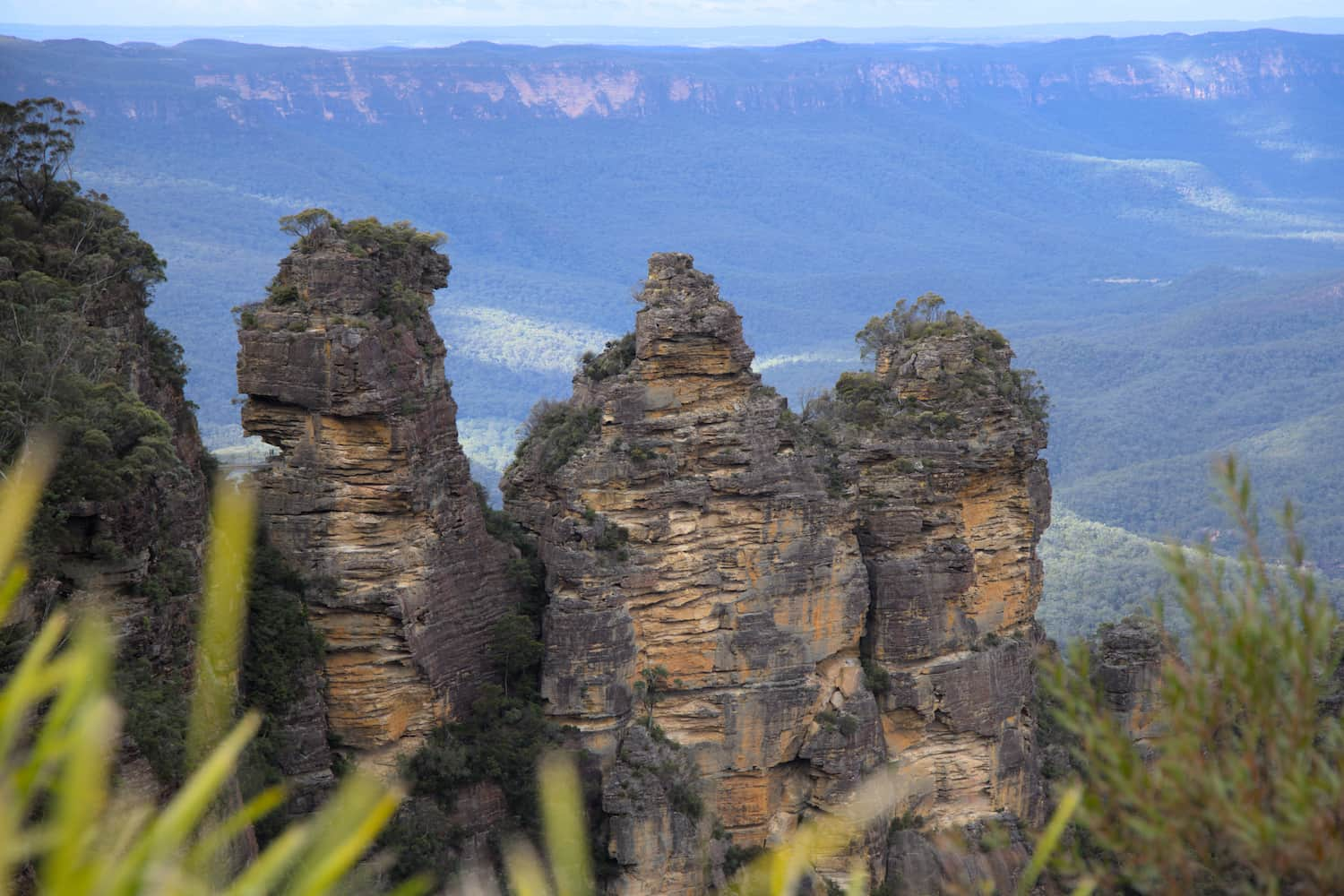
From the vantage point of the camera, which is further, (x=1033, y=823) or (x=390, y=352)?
(x=1033, y=823)

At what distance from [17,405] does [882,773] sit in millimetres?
21691

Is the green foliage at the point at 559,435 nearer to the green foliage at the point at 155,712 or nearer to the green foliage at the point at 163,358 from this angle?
the green foliage at the point at 163,358

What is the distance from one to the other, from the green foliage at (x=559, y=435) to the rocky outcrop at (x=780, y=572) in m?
0.06

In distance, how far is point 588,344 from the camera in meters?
152

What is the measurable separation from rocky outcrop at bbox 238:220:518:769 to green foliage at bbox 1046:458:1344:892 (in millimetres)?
22152

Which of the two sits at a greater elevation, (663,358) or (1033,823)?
(663,358)

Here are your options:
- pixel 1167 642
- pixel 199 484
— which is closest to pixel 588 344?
pixel 199 484

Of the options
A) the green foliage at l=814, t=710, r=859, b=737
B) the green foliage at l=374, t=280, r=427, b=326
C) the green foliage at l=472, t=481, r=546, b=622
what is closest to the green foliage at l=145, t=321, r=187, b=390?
the green foliage at l=374, t=280, r=427, b=326

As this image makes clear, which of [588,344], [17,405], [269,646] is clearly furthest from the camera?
[588,344]

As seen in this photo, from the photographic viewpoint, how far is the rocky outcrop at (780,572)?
124 ft

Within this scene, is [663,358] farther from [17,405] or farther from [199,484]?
[17,405]

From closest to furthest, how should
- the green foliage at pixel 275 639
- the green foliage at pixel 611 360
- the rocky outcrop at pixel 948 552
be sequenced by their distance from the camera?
the green foliage at pixel 275 639 → the green foliage at pixel 611 360 → the rocky outcrop at pixel 948 552

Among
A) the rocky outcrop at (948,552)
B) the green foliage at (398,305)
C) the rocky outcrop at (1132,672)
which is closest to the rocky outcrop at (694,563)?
the rocky outcrop at (948,552)

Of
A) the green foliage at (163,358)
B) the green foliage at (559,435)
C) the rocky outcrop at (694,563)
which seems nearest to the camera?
the green foliage at (163,358)
